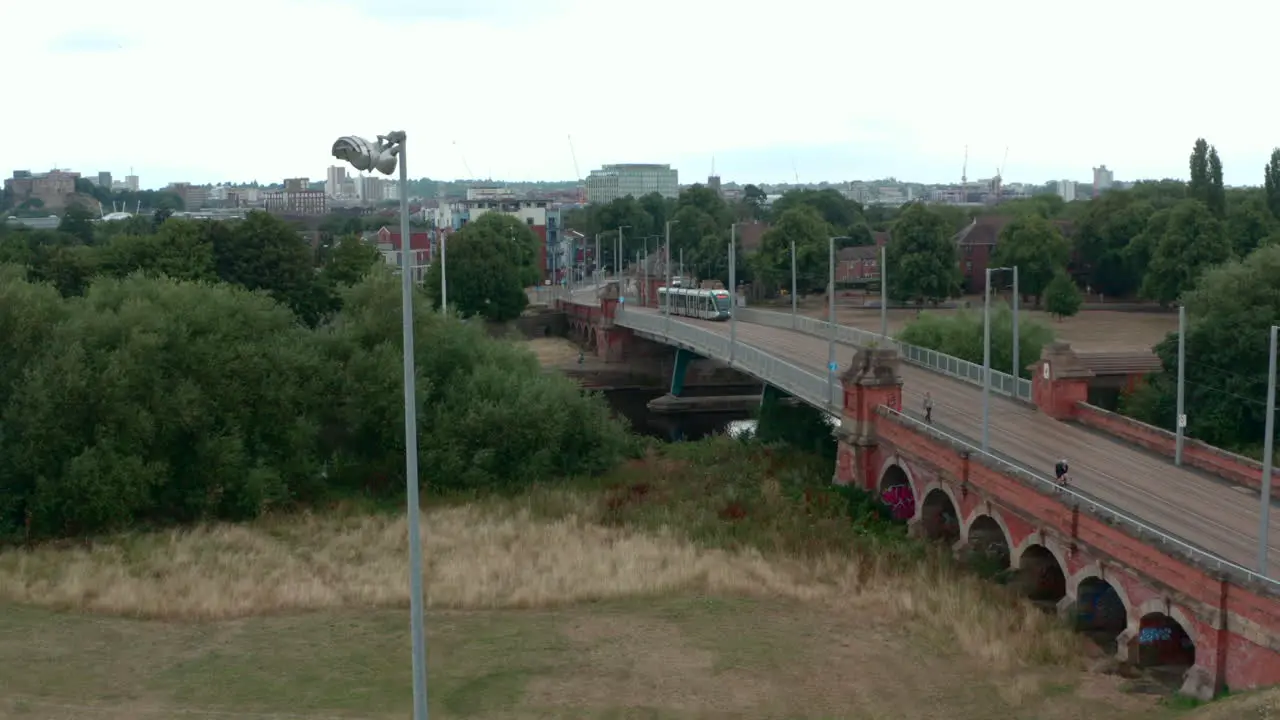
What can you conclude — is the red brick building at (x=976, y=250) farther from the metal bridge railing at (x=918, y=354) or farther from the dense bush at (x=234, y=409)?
the dense bush at (x=234, y=409)

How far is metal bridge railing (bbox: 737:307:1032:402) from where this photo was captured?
145 ft

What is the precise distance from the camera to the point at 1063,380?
131ft

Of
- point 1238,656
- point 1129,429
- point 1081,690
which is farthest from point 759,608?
point 1129,429

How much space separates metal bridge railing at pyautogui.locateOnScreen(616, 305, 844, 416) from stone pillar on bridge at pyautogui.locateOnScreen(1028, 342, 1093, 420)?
6491 millimetres

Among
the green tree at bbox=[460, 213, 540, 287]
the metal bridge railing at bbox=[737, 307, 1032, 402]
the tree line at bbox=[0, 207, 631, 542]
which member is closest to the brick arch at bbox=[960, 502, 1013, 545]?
the metal bridge railing at bbox=[737, 307, 1032, 402]

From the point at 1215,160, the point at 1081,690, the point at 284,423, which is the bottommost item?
the point at 1081,690

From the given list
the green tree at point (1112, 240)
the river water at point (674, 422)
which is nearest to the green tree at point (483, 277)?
the river water at point (674, 422)

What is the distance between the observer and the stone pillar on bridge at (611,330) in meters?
82.2

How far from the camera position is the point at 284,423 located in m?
43.5

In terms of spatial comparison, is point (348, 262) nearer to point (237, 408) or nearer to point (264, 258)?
point (264, 258)

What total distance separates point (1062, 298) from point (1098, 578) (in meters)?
58.1

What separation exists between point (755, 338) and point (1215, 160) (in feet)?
172

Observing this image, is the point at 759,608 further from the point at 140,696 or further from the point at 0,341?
the point at 0,341

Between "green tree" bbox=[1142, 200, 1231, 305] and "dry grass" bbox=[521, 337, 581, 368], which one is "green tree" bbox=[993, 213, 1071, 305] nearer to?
"green tree" bbox=[1142, 200, 1231, 305]
